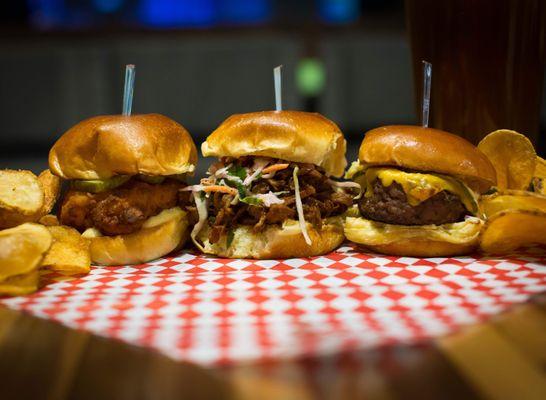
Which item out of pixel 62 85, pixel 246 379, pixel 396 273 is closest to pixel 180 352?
pixel 246 379

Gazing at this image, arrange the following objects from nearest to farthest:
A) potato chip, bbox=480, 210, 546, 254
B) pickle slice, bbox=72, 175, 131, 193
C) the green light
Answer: potato chip, bbox=480, 210, 546, 254
pickle slice, bbox=72, 175, 131, 193
the green light

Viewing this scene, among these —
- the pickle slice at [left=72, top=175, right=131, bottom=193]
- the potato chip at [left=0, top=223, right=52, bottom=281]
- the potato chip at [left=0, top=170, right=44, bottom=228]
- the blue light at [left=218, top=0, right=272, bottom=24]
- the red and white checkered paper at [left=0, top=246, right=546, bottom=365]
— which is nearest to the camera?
the red and white checkered paper at [left=0, top=246, right=546, bottom=365]

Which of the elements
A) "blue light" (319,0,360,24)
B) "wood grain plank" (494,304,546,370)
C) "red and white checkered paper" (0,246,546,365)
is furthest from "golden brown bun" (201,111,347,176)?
"blue light" (319,0,360,24)

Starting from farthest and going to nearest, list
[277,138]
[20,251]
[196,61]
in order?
[196,61] < [277,138] < [20,251]

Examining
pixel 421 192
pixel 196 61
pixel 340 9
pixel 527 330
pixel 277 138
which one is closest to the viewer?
pixel 527 330

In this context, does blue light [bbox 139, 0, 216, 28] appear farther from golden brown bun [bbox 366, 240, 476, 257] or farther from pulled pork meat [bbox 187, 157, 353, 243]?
golden brown bun [bbox 366, 240, 476, 257]

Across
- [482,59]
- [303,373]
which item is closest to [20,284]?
[303,373]

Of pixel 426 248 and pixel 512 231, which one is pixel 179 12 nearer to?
pixel 426 248
